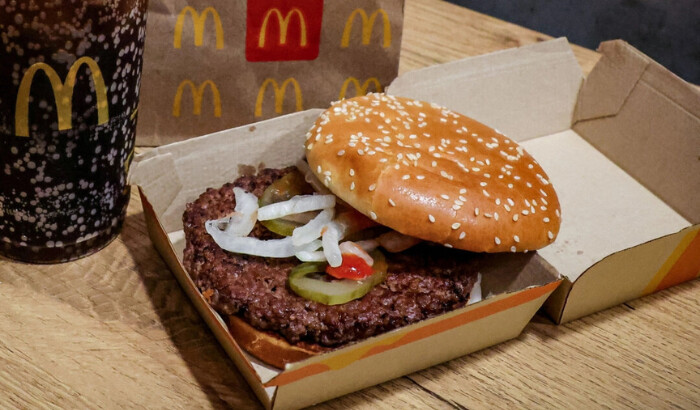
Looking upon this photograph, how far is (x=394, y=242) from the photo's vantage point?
1321 mm

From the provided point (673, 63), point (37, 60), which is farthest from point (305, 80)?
point (673, 63)

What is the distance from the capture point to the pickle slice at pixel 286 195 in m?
1.33

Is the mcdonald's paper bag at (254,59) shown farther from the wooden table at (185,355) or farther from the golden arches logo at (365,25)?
the wooden table at (185,355)

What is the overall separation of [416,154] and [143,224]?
572 millimetres

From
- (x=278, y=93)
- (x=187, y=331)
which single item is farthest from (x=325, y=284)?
(x=278, y=93)

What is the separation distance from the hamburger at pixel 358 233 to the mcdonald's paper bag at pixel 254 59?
25 centimetres

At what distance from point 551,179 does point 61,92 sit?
1197mm

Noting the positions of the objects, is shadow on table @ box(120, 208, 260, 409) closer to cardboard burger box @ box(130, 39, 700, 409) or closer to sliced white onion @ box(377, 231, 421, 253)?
cardboard burger box @ box(130, 39, 700, 409)

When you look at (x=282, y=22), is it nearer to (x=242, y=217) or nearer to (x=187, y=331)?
(x=242, y=217)

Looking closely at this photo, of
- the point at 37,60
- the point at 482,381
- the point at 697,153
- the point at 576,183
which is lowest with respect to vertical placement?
the point at 482,381

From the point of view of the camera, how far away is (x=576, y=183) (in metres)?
1.82

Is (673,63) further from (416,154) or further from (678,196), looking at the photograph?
(416,154)

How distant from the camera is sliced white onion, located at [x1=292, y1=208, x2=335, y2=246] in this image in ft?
4.14

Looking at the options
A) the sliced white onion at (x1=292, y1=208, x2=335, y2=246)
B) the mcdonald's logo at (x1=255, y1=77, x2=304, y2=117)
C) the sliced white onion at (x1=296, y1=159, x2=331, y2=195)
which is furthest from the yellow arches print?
the sliced white onion at (x1=292, y1=208, x2=335, y2=246)
